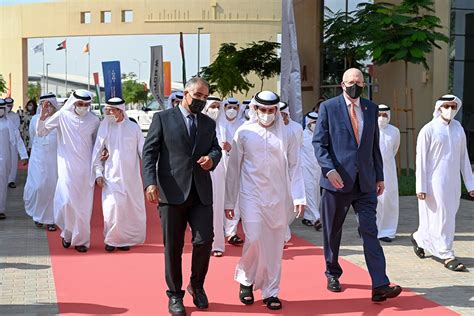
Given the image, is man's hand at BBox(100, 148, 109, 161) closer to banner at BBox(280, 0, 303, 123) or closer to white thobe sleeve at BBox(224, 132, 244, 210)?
white thobe sleeve at BBox(224, 132, 244, 210)

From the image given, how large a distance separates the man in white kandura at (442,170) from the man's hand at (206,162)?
334 centimetres

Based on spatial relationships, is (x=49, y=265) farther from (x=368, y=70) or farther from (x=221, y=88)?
(x=221, y=88)

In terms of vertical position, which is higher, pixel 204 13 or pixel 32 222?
pixel 204 13

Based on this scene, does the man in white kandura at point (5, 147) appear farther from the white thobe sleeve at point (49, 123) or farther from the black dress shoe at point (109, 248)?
the black dress shoe at point (109, 248)

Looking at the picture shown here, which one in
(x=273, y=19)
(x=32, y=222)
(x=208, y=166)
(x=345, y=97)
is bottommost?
(x=32, y=222)

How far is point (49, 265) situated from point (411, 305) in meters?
4.04

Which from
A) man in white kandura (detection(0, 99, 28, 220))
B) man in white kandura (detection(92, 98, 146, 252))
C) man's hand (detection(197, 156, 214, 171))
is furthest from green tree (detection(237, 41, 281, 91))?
man's hand (detection(197, 156, 214, 171))

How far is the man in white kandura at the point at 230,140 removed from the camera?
10.3m

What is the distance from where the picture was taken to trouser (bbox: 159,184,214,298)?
6.77 meters

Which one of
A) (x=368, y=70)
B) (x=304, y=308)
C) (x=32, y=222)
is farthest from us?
(x=368, y=70)

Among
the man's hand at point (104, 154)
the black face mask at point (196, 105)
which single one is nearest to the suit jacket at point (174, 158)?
the black face mask at point (196, 105)

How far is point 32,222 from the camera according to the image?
41.2 ft

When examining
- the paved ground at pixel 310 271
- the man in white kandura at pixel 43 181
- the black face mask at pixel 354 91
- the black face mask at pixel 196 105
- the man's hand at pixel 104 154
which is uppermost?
the black face mask at pixel 354 91

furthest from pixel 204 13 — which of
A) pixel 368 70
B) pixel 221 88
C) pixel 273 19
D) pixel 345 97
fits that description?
pixel 345 97
